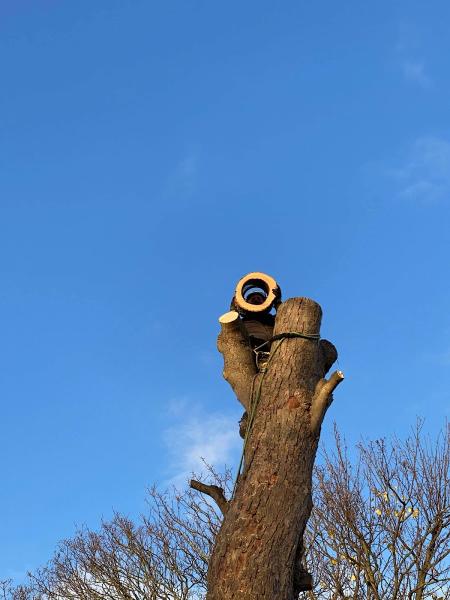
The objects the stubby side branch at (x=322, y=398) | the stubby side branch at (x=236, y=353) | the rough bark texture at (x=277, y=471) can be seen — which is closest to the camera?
the rough bark texture at (x=277, y=471)

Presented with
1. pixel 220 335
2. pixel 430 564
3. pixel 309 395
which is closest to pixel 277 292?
pixel 220 335

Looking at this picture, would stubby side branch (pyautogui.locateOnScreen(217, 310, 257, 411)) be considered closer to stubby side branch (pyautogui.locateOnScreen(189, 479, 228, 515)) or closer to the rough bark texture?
the rough bark texture

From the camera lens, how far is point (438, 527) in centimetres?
1106

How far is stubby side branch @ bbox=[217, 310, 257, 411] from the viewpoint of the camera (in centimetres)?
514

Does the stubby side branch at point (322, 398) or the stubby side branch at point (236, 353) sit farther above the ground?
the stubby side branch at point (236, 353)

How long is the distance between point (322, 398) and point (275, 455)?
56 centimetres

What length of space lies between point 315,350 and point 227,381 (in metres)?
0.82

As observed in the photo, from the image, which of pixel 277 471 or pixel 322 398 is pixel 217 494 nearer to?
pixel 277 471

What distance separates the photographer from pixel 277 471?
406 cm

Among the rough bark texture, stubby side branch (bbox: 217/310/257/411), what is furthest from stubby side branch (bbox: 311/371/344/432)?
stubby side branch (bbox: 217/310/257/411)

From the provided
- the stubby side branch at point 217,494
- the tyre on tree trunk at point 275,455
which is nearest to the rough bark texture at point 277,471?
the tyre on tree trunk at point 275,455

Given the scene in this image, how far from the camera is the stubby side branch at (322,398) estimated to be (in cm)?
439

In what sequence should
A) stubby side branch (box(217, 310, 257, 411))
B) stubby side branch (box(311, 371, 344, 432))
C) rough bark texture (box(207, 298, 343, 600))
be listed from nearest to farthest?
rough bark texture (box(207, 298, 343, 600))
stubby side branch (box(311, 371, 344, 432))
stubby side branch (box(217, 310, 257, 411))

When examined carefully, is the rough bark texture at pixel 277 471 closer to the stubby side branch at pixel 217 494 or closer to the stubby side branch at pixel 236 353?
the stubby side branch at pixel 236 353
